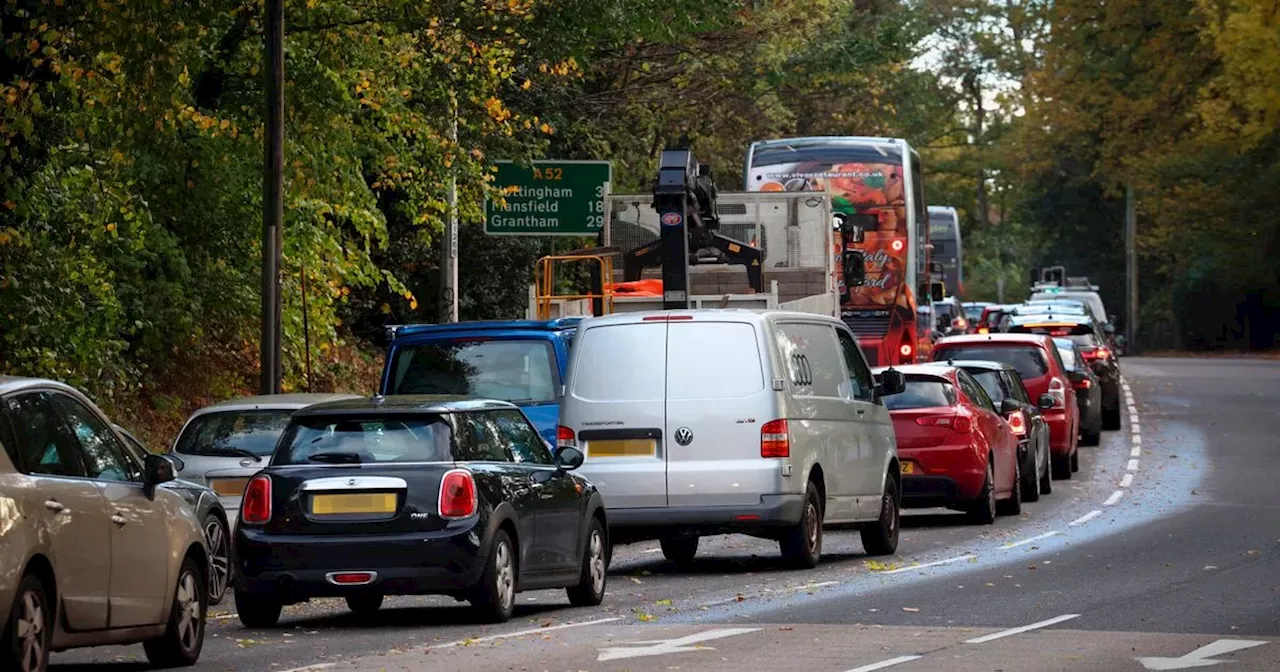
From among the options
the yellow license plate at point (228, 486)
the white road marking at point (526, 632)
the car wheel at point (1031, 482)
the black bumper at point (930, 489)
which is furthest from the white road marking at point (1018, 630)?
the car wheel at point (1031, 482)

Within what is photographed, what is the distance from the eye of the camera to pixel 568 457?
48.2 feet

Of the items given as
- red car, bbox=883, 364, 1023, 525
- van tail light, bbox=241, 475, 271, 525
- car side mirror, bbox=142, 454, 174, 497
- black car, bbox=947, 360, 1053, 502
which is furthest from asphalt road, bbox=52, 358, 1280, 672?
black car, bbox=947, 360, 1053, 502

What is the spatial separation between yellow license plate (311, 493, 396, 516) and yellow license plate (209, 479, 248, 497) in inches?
162

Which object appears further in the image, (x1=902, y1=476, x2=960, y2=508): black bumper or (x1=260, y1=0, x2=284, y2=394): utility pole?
(x1=260, y1=0, x2=284, y2=394): utility pole

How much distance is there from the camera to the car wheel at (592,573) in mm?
14945

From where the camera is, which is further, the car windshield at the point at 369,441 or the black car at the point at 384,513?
the car windshield at the point at 369,441

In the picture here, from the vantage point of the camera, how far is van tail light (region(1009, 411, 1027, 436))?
83.4ft

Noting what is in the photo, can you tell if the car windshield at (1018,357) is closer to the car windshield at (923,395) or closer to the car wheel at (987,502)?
the car wheel at (987,502)

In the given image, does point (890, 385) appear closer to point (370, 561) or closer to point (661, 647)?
point (370, 561)

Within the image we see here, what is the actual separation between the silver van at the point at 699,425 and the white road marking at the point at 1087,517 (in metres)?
5.78

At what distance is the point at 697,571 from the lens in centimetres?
1797

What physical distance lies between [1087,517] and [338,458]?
1169cm

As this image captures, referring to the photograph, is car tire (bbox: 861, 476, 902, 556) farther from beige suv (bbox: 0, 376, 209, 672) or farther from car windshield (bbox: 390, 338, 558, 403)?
beige suv (bbox: 0, 376, 209, 672)

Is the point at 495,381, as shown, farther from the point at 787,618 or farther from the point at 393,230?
the point at 393,230
